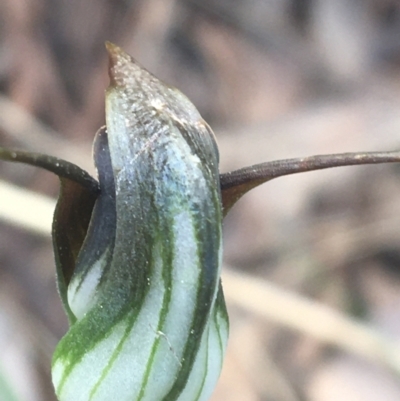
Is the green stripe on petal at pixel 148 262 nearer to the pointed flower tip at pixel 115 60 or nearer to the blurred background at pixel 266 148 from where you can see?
the pointed flower tip at pixel 115 60

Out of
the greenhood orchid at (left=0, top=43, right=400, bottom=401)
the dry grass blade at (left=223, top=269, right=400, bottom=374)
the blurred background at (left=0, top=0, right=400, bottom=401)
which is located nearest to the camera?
the greenhood orchid at (left=0, top=43, right=400, bottom=401)

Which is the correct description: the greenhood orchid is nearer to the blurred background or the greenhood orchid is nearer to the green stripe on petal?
the green stripe on petal

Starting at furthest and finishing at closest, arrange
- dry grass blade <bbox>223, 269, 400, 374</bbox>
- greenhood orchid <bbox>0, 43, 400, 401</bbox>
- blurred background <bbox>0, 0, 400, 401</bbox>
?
blurred background <bbox>0, 0, 400, 401</bbox>
dry grass blade <bbox>223, 269, 400, 374</bbox>
greenhood orchid <bbox>0, 43, 400, 401</bbox>

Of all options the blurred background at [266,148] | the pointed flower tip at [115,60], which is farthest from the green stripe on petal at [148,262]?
the blurred background at [266,148]

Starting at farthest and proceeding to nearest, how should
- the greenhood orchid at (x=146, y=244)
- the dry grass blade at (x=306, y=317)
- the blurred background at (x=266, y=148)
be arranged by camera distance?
the blurred background at (x=266, y=148), the dry grass blade at (x=306, y=317), the greenhood orchid at (x=146, y=244)

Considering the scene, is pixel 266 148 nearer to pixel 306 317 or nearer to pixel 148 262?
pixel 306 317

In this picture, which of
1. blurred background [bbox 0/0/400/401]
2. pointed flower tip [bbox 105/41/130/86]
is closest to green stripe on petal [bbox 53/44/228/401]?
pointed flower tip [bbox 105/41/130/86]
